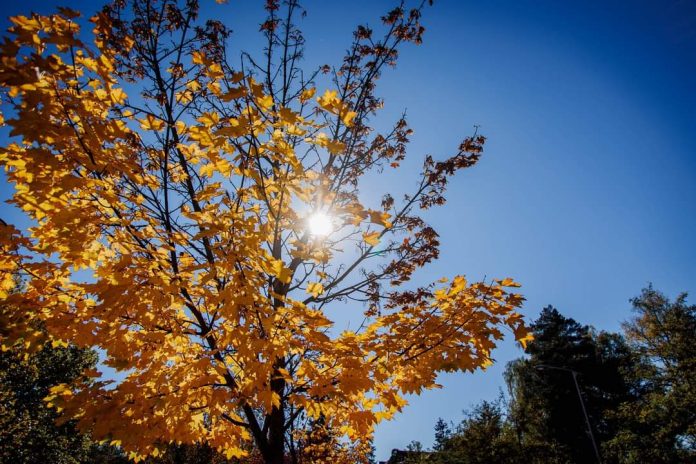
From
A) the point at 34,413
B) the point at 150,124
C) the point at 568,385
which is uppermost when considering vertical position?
the point at 568,385

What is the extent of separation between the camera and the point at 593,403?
1241 inches

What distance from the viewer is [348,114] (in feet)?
10.3

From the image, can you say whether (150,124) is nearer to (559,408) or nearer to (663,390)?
(663,390)

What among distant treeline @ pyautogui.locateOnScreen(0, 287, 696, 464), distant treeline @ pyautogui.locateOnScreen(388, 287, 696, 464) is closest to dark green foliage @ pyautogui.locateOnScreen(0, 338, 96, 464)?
distant treeline @ pyautogui.locateOnScreen(0, 287, 696, 464)

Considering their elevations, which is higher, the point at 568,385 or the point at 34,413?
the point at 568,385

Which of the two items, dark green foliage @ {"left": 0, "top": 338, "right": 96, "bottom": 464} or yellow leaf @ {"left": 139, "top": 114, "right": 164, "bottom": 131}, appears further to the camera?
dark green foliage @ {"left": 0, "top": 338, "right": 96, "bottom": 464}

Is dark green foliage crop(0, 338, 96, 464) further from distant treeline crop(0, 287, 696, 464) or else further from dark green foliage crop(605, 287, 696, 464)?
dark green foliage crop(605, 287, 696, 464)

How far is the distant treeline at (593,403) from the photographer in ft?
57.5

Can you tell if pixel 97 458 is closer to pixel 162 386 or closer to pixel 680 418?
pixel 162 386

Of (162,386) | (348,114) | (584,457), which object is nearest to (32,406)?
(162,386)

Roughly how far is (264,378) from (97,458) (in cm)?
3940

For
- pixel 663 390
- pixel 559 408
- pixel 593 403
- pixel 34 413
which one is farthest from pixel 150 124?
pixel 593 403

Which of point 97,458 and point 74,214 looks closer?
point 74,214

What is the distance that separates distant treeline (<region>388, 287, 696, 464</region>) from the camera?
17531 millimetres
